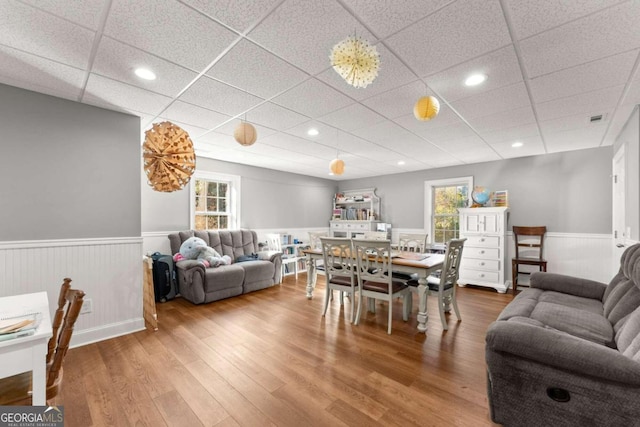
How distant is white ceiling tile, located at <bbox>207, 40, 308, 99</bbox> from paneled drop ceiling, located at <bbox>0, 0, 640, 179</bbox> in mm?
11

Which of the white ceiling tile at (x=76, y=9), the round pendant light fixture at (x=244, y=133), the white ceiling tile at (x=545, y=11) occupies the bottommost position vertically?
the round pendant light fixture at (x=244, y=133)

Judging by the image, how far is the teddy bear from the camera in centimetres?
408

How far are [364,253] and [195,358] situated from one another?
1.97 m

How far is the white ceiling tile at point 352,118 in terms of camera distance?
109 inches

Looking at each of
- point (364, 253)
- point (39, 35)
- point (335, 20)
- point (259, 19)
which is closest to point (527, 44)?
point (335, 20)

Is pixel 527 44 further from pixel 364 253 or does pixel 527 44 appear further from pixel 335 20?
pixel 364 253

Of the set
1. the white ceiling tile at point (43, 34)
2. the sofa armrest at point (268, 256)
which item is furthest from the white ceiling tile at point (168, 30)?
the sofa armrest at point (268, 256)

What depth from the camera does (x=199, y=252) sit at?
415cm

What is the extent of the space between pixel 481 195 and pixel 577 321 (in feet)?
11.0

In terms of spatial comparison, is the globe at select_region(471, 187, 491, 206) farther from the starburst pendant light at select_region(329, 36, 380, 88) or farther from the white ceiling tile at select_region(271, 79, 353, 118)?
→ the starburst pendant light at select_region(329, 36, 380, 88)

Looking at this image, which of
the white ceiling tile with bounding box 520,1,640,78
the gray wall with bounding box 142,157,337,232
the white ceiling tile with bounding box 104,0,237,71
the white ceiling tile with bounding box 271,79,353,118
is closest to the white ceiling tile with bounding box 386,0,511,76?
the white ceiling tile with bounding box 520,1,640,78

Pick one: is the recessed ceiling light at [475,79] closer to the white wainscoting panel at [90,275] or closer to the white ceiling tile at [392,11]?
the white ceiling tile at [392,11]

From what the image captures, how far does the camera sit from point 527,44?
171 centimetres

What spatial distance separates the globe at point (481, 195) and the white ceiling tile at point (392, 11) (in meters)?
4.20
